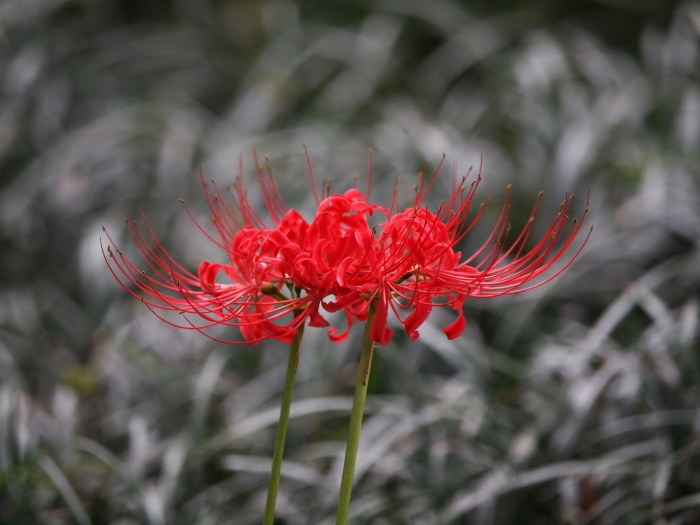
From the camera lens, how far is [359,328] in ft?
5.01

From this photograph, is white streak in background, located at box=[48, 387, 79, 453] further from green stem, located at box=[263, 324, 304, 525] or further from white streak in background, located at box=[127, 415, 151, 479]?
green stem, located at box=[263, 324, 304, 525]

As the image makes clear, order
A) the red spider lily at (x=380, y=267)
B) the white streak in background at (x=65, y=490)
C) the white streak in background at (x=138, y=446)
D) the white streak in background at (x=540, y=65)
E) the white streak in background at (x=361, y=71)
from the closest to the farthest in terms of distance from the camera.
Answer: the red spider lily at (x=380, y=267) → the white streak in background at (x=65, y=490) → the white streak in background at (x=138, y=446) → the white streak in background at (x=540, y=65) → the white streak in background at (x=361, y=71)

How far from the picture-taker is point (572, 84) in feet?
6.81

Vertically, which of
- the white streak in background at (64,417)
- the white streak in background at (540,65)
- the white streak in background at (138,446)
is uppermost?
the white streak in background at (540,65)

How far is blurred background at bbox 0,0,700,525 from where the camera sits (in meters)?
1.19

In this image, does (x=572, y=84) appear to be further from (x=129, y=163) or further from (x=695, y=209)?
(x=129, y=163)

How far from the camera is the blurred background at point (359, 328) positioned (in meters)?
1.19

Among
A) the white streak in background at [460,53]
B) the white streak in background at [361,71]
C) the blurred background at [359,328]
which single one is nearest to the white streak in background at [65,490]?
the blurred background at [359,328]

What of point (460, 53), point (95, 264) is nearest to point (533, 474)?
point (95, 264)

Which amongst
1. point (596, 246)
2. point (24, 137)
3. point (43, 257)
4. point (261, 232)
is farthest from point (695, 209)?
point (24, 137)

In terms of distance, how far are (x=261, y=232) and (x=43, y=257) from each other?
1685 mm

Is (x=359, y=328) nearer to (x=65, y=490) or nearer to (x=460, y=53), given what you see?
(x=65, y=490)

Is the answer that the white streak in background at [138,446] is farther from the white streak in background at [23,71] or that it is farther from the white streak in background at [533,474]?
the white streak in background at [23,71]

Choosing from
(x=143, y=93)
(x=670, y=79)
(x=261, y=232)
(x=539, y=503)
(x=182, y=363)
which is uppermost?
(x=143, y=93)
